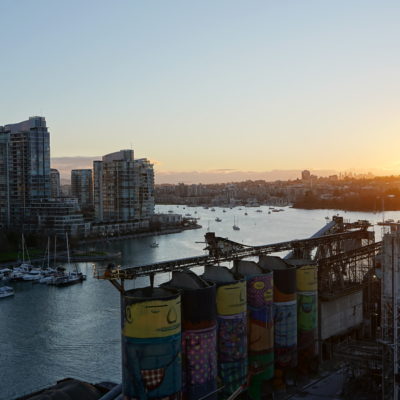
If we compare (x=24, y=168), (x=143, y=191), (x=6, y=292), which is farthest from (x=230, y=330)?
(x=143, y=191)

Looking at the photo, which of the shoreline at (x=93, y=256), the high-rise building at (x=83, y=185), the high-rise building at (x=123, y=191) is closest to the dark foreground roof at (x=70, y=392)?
the shoreline at (x=93, y=256)

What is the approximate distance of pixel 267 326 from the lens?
6.42 meters

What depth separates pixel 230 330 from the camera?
5848 mm

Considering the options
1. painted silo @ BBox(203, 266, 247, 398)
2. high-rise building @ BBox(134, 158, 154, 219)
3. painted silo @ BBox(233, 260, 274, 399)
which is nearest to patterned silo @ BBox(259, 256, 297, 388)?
painted silo @ BBox(233, 260, 274, 399)

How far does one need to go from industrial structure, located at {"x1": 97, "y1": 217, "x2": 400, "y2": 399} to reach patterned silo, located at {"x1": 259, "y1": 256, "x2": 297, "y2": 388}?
0.04 feet

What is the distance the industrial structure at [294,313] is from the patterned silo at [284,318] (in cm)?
Result: 1

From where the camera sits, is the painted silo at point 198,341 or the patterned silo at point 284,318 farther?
the patterned silo at point 284,318

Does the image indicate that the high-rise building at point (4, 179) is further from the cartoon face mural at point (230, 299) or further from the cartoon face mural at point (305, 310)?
the cartoon face mural at point (230, 299)

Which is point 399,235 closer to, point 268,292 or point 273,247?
point 268,292

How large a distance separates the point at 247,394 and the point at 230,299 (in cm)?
123

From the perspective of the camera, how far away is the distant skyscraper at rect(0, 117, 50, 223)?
29.7m

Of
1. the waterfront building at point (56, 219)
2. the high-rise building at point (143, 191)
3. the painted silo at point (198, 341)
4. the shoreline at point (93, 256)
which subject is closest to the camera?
the painted silo at point (198, 341)

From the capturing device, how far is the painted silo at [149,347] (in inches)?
192

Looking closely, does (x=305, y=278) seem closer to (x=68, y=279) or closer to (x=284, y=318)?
(x=284, y=318)
